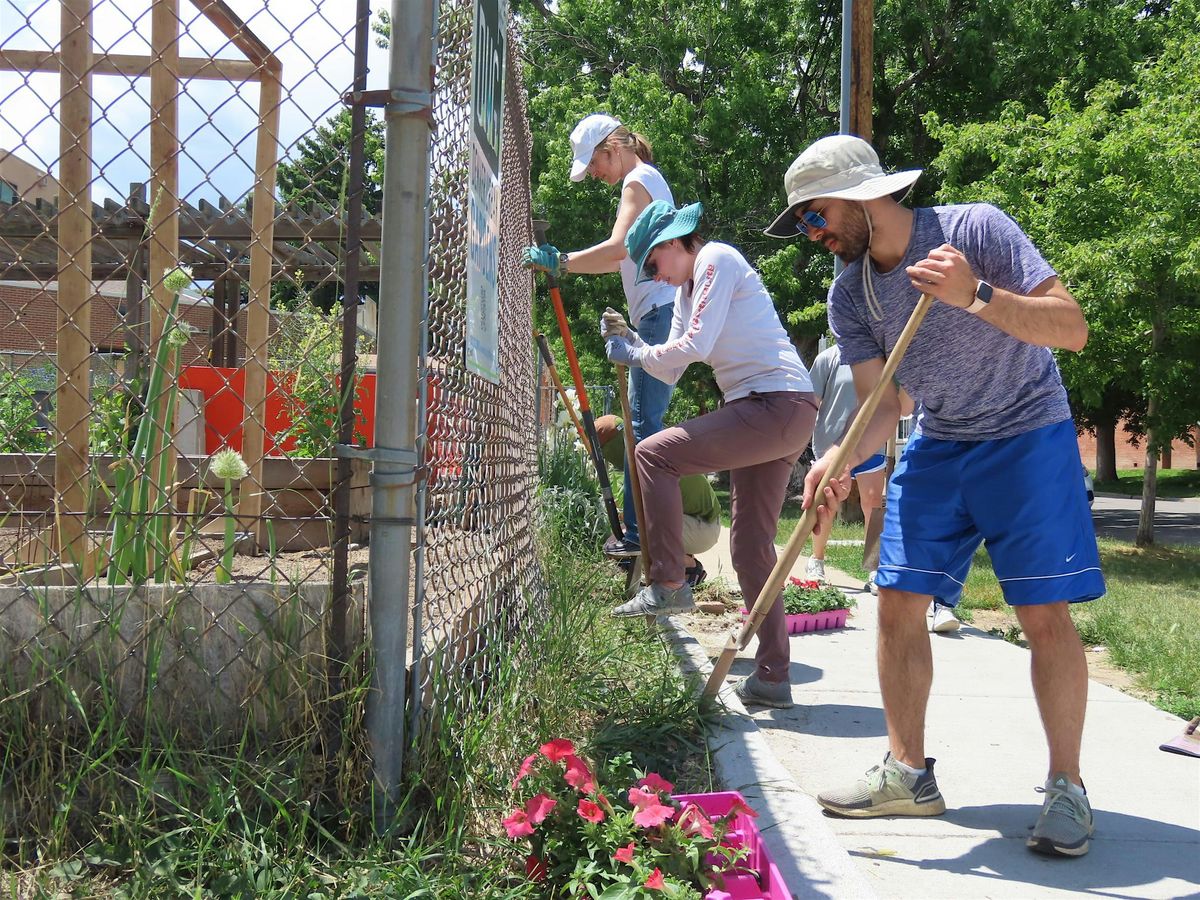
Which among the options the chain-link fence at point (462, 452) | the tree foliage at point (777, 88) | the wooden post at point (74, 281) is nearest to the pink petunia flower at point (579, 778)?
the chain-link fence at point (462, 452)

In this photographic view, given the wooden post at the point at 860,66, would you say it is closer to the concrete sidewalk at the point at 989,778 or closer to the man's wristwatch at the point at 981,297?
the concrete sidewalk at the point at 989,778

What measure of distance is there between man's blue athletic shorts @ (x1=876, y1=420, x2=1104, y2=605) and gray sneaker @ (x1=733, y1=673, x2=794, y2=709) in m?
1.13

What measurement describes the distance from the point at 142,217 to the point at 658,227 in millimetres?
2064

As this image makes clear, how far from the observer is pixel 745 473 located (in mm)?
4391

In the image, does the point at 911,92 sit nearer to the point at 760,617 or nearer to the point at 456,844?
the point at 760,617

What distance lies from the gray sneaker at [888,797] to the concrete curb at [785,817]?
9.4 inches

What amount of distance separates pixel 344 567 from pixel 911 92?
65.4 feet

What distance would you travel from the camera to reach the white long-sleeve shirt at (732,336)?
13.8 ft

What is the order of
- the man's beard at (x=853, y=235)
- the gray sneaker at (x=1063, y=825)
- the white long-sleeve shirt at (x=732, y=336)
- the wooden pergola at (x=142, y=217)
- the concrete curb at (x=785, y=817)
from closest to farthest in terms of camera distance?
1. the concrete curb at (x=785, y=817)
2. the gray sneaker at (x=1063, y=825)
3. the wooden pergola at (x=142, y=217)
4. the man's beard at (x=853, y=235)
5. the white long-sleeve shirt at (x=732, y=336)

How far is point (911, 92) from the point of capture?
1989cm

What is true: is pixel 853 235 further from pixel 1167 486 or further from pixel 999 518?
pixel 1167 486

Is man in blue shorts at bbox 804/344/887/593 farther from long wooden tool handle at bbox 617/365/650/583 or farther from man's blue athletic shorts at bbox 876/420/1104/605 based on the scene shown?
man's blue athletic shorts at bbox 876/420/1104/605

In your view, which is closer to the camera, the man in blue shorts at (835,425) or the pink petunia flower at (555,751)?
the pink petunia flower at (555,751)

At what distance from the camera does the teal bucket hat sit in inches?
174
